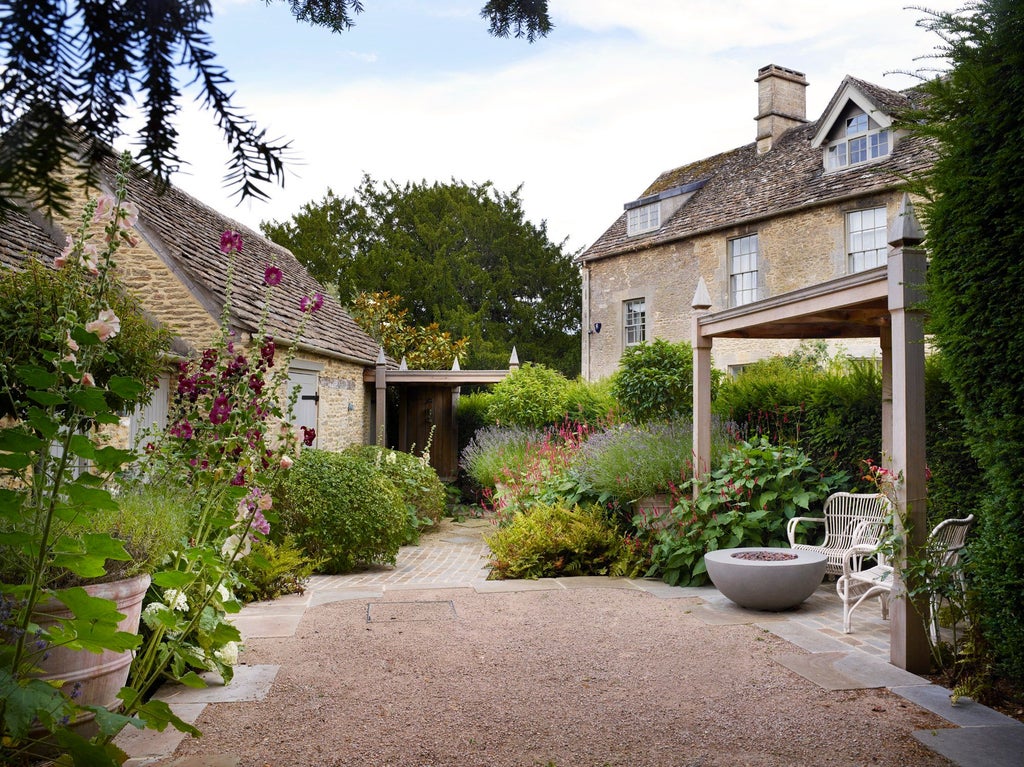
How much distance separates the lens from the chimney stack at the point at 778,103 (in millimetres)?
17781

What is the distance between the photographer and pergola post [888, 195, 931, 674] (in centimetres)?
432

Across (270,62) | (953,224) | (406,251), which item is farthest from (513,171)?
(270,62)

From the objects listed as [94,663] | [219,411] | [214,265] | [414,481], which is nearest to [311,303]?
[219,411]

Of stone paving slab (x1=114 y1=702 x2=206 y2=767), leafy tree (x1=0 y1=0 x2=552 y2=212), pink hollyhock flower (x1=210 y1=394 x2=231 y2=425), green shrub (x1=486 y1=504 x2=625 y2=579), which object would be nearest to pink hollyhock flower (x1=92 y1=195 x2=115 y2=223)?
pink hollyhock flower (x1=210 y1=394 x2=231 y2=425)

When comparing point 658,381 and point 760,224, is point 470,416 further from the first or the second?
point 760,224

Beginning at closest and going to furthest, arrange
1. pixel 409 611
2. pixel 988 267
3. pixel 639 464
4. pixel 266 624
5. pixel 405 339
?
pixel 988 267
pixel 266 624
pixel 409 611
pixel 639 464
pixel 405 339

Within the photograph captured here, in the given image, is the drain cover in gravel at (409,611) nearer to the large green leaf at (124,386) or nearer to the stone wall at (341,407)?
the large green leaf at (124,386)

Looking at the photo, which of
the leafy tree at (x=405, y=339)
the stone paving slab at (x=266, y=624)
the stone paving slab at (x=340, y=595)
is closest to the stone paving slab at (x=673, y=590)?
the stone paving slab at (x=340, y=595)

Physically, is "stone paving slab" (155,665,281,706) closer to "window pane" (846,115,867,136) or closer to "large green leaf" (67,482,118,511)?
"large green leaf" (67,482,118,511)

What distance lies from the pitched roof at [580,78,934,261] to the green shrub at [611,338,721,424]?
586 cm

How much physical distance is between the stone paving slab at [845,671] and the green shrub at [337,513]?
4.41 m

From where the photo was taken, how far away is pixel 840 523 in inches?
265

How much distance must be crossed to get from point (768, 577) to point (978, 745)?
92.7 inches

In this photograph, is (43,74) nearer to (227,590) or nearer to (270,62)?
(270,62)
